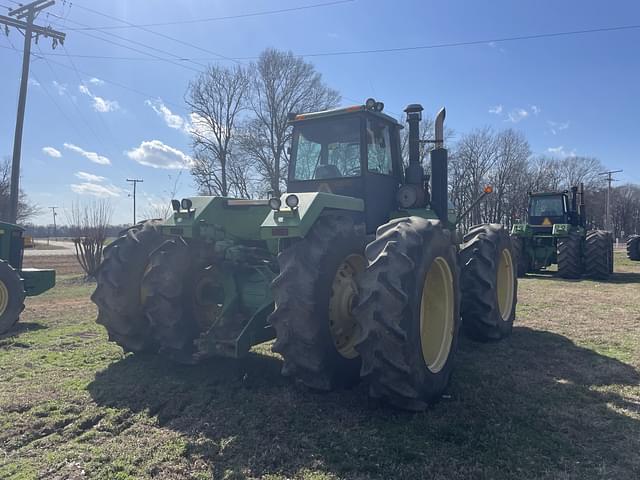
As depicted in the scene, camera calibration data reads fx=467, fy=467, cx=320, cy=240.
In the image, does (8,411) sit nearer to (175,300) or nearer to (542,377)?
(175,300)

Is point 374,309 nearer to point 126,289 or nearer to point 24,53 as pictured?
point 126,289

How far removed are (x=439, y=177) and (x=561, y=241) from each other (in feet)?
35.8

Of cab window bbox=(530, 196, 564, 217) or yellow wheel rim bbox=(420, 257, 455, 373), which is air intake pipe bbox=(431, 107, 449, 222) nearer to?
yellow wheel rim bbox=(420, 257, 455, 373)

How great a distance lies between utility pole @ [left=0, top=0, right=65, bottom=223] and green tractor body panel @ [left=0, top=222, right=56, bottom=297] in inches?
484

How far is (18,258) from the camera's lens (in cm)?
898

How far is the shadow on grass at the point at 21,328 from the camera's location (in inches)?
289

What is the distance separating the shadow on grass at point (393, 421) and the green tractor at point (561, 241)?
1033cm

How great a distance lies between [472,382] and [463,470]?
172 cm

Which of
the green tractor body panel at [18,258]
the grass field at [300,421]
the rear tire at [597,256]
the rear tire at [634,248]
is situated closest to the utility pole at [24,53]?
the green tractor body panel at [18,258]

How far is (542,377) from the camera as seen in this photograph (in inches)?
194

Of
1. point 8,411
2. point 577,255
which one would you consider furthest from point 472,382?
point 577,255

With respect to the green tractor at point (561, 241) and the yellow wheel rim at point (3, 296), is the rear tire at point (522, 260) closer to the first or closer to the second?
the green tractor at point (561, 241)

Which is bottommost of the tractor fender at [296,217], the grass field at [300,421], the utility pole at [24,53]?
the grass field at [300,421]

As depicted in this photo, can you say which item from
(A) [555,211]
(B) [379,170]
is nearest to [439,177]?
(B) [379,170]
